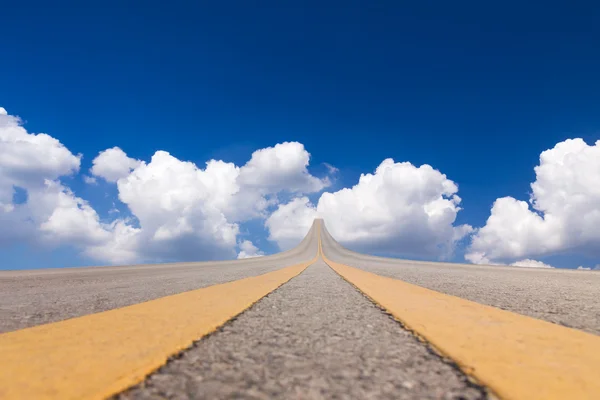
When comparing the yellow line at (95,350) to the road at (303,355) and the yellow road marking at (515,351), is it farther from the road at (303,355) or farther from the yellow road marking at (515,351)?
the yellow road marking at (515,351)

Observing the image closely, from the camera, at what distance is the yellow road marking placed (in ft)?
4.62

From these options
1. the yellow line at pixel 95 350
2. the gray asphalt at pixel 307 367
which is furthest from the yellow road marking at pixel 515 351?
the yellow line at pixel 95 350

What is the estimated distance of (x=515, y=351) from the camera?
6.29ft

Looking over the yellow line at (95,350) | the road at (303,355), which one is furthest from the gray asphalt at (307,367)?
the yellow line at (95,350)

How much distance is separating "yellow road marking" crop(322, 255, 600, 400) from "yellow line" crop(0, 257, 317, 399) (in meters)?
1.51

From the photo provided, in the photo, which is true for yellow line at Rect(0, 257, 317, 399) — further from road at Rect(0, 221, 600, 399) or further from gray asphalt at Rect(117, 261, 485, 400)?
gray asphalt at Rect(117, 261, 485, 400)

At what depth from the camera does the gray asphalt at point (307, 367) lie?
1370 mm

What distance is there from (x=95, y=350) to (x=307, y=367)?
1.19 meters

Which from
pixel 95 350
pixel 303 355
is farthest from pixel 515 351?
pixel 95 350

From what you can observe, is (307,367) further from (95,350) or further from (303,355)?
(95,350)

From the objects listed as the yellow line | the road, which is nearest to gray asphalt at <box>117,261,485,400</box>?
the road

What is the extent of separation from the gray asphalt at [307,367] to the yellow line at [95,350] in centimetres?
14

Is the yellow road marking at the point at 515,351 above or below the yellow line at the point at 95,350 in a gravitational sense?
below

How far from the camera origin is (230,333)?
2.41 meters
